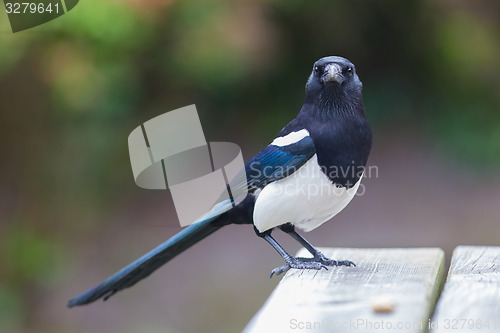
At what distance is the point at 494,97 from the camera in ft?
21.2

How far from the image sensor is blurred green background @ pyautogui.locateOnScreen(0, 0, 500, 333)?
216 inches

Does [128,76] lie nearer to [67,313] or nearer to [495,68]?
[67,313]

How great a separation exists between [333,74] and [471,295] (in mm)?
942

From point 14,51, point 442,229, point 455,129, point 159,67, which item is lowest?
point 442,229

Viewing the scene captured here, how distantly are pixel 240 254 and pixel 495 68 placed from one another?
110 inches

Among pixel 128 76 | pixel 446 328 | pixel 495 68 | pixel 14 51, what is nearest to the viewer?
pixel 446 328

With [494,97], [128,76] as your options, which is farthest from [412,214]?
[128,76]

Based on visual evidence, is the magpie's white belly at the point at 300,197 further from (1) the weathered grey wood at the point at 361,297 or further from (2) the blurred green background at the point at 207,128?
(2) the blurred green background at the point at 207,128

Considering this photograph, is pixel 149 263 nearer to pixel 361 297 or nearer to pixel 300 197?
pixel 300 197

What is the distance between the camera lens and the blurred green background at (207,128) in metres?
5.48

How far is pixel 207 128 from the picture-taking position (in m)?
6.57

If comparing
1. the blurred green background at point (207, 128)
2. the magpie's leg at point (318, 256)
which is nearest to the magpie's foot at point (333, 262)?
the magpie's leg at point (318, 256)

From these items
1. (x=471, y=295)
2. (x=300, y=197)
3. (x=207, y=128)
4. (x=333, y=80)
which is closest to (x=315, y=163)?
(x=300, y=197)

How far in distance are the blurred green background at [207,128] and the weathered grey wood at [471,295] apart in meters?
2.92
